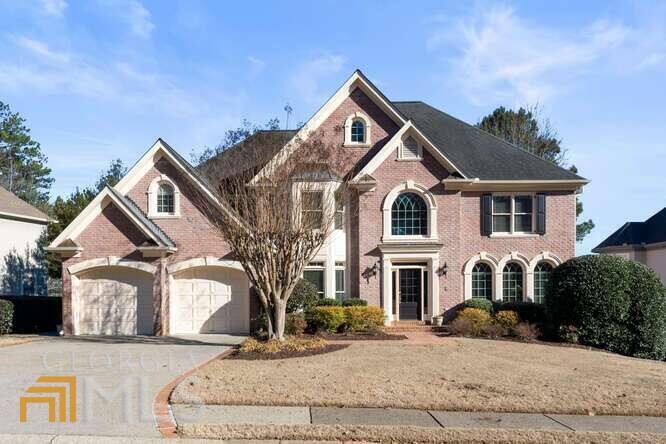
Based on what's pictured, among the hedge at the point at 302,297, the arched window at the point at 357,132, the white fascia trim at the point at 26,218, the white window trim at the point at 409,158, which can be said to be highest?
the arched window at the point at 357,132

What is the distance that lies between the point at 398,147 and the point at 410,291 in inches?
211

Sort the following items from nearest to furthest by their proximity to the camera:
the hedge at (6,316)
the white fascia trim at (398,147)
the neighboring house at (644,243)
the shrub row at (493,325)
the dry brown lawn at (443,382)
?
the dry brown lawn at (443,382) → the shrub row at (493,325) → the hedge at (6,316) → the white fascia trim at (398,147) → the neighboring house at (644,243)

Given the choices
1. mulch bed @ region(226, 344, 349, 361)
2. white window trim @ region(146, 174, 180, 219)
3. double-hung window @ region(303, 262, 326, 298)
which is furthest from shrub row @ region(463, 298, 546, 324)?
white window trim @ region(146, 174, 180, 219)

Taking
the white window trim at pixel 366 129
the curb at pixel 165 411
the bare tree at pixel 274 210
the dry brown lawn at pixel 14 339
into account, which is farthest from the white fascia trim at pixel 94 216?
the curb at pixel 165 411

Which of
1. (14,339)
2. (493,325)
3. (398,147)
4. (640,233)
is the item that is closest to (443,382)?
(493,325)

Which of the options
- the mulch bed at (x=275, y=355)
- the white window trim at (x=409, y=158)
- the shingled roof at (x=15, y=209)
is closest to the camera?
the mulch bed at (x=275, y=355)

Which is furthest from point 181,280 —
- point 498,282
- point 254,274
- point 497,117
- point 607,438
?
Answer: point 497,117

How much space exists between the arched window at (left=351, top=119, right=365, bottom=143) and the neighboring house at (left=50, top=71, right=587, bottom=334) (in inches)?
2.1

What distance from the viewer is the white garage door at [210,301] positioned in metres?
19.5

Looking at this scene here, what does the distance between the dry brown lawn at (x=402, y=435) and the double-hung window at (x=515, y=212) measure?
581 inches

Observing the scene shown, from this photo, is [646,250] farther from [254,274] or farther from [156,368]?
[156,368]

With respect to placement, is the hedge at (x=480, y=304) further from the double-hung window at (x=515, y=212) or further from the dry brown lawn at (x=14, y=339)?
the dry brown lawn at (x=14, y=339)

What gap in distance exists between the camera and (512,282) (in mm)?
21812

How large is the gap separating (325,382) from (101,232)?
39.1 feet
